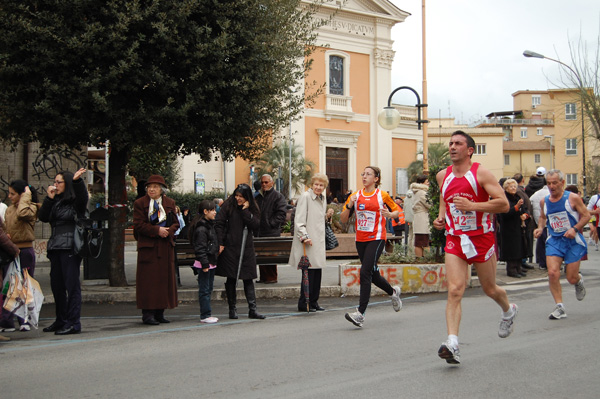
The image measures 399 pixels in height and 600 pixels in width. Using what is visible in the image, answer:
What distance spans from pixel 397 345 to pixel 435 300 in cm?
384

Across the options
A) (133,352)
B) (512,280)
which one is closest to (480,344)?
(133,352)

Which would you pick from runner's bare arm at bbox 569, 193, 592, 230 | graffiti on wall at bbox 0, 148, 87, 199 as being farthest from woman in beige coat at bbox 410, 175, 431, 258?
graffiti on wall at bbox 0, 148, 87, 199

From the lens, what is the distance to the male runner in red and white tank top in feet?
20.1

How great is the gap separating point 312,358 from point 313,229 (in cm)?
336

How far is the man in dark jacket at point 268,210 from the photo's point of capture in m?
11.9

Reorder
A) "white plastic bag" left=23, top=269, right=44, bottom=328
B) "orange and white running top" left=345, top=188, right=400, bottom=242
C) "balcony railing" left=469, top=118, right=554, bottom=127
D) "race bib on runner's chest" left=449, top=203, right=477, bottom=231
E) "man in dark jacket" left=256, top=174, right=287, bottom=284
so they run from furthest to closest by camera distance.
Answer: "balcony railing" left=469, top=118, right=554, bottom=127, "man in dark jacket" left=256, top=174, right=287, bottom=284, "orange and white running top" left=345, top=188, right=400, bottom=242, "white plastic bag" left=23, top=269, right=44, bottom=328, "race bib on runner's chest" left=449, top=203, right=477, bottom=231

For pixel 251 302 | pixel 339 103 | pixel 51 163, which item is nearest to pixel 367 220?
pixel 251 302

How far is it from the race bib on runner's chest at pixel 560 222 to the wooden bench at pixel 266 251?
15.4 feet

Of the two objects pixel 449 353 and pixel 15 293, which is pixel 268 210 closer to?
pixel 15 293

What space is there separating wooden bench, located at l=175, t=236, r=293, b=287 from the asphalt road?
2.39 meters

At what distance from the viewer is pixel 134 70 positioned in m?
10.6

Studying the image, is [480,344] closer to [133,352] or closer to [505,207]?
[505,207]

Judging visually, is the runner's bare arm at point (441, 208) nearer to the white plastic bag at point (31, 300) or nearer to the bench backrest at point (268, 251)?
the white plastic bag at point (31, 300)

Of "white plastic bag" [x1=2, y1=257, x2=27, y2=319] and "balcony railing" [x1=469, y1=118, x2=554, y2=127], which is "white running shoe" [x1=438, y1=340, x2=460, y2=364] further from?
"balcony railing" [x1=469, y1=118, x2=554, y2=127]
